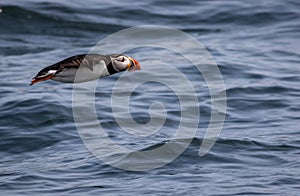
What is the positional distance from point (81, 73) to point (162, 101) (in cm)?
517

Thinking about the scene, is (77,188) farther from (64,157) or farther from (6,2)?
(6,2)

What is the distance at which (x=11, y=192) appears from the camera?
364 inches

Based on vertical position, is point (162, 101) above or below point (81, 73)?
below

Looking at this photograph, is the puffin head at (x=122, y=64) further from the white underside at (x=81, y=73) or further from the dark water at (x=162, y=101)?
the dark water at (x=162, y=101)

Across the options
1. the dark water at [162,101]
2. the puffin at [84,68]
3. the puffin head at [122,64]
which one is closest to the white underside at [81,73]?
the puffin at [84,68]

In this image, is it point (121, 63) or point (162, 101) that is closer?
point (121, 63)

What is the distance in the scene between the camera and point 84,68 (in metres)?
7.59

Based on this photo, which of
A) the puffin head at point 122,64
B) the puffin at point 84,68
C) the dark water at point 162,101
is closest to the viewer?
the puffin at point 84,68

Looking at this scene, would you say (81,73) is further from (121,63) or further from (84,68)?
(121,63)

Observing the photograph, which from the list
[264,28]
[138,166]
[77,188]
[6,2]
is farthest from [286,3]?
[77,188]

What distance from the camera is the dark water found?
9.56m

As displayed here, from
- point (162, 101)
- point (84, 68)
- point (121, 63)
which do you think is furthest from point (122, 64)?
point (162, 101)

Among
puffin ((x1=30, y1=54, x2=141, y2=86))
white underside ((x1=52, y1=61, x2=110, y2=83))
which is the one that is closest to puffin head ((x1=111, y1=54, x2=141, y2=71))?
puffin ((x1=30, y1=54, x2=141, y2=86))

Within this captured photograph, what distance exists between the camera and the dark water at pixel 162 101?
9562 mm
